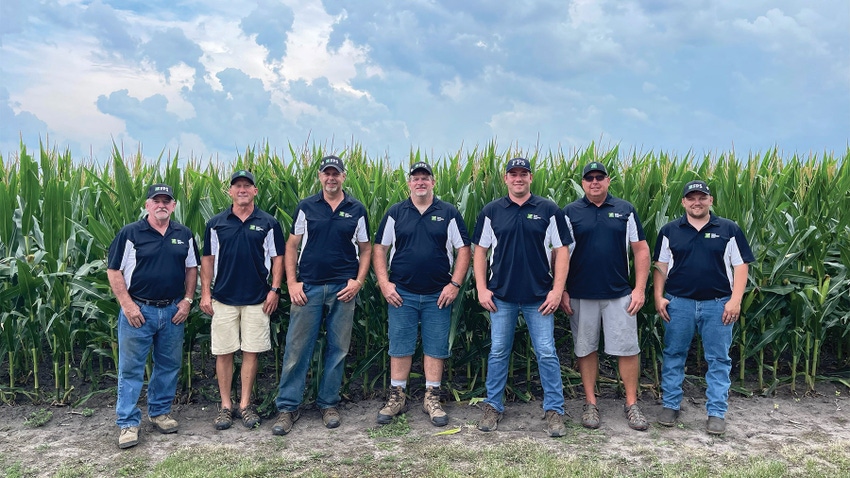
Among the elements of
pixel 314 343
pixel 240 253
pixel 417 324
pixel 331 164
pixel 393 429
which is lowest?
pixel 393 429

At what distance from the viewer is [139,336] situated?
491 centimetres

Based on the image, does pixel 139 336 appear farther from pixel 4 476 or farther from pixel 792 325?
pixel 792 325

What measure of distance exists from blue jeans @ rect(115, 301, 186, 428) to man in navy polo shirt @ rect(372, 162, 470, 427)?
1.80 metres

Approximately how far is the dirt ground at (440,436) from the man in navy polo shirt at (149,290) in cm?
44

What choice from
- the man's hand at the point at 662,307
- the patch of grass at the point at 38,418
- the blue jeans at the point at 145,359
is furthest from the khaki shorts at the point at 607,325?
the patch of grass at the point at 38,418

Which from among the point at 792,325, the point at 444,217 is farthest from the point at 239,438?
the point at 792,325

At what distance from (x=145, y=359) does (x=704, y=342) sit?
470 cm

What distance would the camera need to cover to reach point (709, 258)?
4938mm

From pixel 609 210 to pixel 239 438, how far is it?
3628 millimetres

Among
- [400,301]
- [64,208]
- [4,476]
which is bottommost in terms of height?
[4,476]

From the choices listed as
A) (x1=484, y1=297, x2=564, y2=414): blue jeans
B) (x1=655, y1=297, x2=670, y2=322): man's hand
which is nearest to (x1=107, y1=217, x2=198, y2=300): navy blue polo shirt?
(x1=484, y1=297, x2=564, y2=414): blue jeans

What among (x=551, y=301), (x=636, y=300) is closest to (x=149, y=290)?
(x=551, y=301)

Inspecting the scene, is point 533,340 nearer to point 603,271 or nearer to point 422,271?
point 603,271

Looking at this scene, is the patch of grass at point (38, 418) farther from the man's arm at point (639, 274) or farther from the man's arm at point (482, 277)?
the man's arm at point (639, 274)
